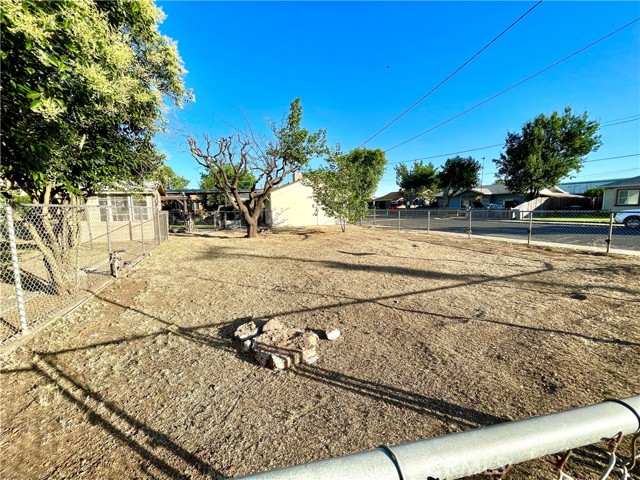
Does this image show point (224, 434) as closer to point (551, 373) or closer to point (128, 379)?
point (128, 379)

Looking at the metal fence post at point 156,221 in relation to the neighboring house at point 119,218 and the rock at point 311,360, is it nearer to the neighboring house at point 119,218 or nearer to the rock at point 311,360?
the neighboring house at point 119,218

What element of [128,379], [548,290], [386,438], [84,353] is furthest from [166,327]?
[548,290]

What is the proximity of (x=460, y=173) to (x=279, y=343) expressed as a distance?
1703 inches

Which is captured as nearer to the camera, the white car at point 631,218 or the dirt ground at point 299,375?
the dirt ground at point 299,375

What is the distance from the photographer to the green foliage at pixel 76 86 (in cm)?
263

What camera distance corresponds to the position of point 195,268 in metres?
7.38

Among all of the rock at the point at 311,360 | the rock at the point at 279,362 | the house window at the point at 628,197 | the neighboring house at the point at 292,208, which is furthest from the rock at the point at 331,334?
the house window at the point at 628,197

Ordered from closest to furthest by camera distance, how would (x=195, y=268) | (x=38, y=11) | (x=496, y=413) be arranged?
(x=496, y=413)
(x=38, y=11)
(x=195, y=268)

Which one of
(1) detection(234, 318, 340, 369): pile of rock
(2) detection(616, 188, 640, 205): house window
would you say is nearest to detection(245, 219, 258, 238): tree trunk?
(1) detection(234, 318, 340, 369): pile of rock

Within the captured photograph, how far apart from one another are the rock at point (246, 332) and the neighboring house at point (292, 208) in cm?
1820

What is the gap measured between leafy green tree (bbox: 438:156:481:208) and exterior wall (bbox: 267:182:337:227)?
1057 inches

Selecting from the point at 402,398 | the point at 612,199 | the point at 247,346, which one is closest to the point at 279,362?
the point at 247,346

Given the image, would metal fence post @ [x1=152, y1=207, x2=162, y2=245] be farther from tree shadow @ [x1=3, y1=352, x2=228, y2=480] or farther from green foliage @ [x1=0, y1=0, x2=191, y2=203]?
tree shadow @ [x1=3, y1=352, x2=228, y2=480]

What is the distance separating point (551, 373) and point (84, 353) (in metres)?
5.07
